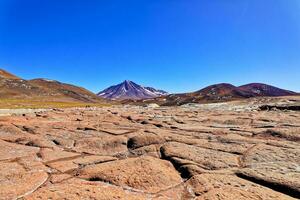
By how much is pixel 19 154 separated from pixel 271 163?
15.8 feet

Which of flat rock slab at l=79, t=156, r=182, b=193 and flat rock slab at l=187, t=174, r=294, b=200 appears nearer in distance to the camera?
flat rock slab at l=187, t=174, r=294, b=200

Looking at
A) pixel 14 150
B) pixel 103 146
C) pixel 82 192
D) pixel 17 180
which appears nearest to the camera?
pixel 82 192

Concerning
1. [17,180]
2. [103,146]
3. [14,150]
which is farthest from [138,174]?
[14,150]

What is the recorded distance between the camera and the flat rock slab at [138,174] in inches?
130

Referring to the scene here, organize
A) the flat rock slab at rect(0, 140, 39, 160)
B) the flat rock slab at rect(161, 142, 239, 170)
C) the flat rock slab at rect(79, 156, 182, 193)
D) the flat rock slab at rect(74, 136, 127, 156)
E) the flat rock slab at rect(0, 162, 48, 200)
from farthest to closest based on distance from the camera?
the flat rock slab at rect(74, 136, 127, 156) < the flat rock slab at rect(0, 140, 39, 160) < the flat rock slab at rect(161, 142, 239, 170) < the flat rock slab at rect(79, 156, 182, 193) < the flat rock slab at rect(0, 162, 48, 200)

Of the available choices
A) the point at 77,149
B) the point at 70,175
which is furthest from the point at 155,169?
the point at 77,149

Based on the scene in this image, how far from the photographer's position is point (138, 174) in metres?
3.52

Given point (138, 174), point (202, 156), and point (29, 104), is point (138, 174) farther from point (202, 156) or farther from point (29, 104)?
point (29, 104)

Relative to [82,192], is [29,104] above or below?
above

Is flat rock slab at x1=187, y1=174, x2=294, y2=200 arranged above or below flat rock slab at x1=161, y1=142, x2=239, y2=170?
below

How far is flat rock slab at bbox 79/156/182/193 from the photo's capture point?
3307 millimetres

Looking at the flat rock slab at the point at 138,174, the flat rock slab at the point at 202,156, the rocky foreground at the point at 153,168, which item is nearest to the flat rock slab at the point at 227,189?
the rocky foreground at the point at 153,168

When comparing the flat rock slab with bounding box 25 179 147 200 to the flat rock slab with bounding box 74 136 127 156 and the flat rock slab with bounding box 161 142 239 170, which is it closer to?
the flat rock slab with bounding box 161 142 239 170

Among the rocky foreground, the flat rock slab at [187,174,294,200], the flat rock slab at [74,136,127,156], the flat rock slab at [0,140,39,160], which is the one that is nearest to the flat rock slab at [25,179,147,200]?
the rocky foreground
